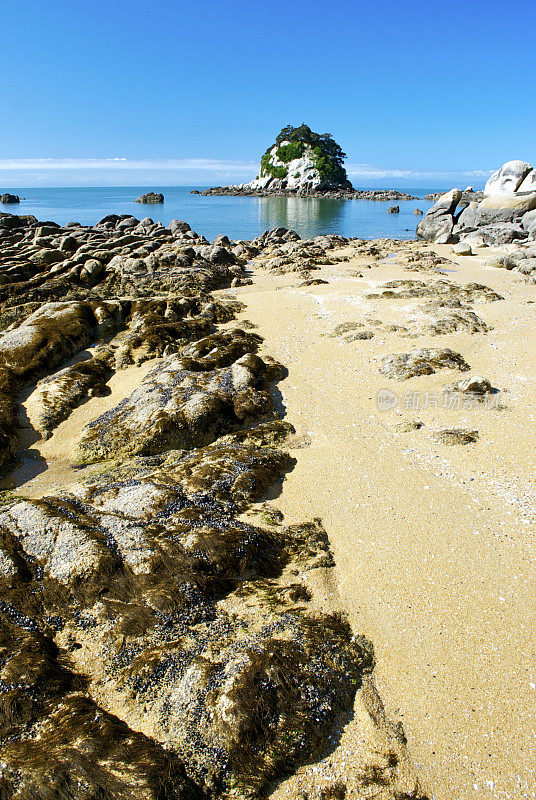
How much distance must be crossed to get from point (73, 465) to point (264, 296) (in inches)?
611

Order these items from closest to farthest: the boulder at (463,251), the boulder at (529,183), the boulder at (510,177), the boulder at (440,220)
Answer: the boulder at (463,251), the boulder at (529,183), the boulder at (510,177), the boulder at (440,220)

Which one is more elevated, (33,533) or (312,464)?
(33,533)

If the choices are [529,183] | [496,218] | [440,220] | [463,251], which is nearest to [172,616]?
[463,251]

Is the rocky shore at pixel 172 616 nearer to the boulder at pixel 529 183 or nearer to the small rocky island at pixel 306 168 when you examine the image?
the boulder at pixel 529 183

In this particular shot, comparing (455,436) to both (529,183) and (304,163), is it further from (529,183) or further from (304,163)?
(304,163)

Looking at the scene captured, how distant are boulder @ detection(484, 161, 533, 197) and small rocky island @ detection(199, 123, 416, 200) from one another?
8667 cm

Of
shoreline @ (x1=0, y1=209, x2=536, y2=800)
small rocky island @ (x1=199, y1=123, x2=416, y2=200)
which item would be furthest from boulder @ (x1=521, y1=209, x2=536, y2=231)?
small rocky island @ (x1=199, y1=123, x2=416, y2=200)

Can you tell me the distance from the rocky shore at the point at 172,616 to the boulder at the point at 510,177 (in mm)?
42809

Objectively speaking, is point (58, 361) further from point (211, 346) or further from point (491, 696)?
point (491, 696)

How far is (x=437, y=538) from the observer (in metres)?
7.51

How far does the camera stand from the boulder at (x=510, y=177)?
1645 inches

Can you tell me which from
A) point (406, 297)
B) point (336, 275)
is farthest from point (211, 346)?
point (336, 275)

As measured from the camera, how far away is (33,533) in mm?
6465

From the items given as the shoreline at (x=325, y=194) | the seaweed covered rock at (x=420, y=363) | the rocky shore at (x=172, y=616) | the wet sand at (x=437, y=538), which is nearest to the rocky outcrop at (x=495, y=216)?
the wet sand at (x=437, y=538)
